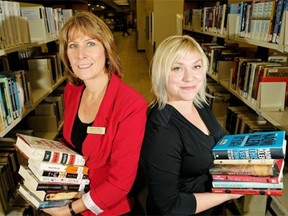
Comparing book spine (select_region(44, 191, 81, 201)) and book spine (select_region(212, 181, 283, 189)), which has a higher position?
book spine (select_region(212, 181, 283, 189))

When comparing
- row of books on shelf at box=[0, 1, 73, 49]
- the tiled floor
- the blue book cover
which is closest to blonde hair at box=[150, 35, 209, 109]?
the blue book cover

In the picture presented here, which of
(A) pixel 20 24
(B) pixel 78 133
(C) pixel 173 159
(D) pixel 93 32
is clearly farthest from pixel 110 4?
(C) pixel 173 159

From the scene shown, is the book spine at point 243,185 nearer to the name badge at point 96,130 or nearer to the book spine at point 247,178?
the book spine at point 247,178

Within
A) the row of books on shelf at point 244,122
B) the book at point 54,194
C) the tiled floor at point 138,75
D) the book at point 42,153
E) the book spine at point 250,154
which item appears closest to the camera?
the book spine at point 250,154

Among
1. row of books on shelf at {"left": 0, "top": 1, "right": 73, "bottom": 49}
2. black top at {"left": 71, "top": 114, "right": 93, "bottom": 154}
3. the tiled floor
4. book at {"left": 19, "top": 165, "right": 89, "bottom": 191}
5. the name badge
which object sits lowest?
the tiled floor

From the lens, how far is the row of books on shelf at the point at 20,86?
1.59m

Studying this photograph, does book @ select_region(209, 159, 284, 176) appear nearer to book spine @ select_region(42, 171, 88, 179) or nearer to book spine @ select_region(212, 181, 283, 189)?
book spine @ select_region(212, 181, 283, 189)

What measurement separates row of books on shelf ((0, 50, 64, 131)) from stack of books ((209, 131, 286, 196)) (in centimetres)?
122

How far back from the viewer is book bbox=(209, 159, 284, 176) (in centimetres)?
108

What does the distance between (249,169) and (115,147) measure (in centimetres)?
61

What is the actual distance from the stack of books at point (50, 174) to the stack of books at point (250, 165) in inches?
26.1

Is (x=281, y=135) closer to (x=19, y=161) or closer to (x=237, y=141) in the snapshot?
(x=237, y=141)

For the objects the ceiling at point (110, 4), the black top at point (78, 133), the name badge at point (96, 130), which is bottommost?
the black top at point (78, 133)

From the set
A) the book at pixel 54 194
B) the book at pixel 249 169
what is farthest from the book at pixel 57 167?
the book at pixel 249 169
